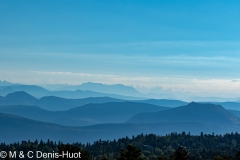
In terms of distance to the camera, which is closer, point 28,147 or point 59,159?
point 59,159

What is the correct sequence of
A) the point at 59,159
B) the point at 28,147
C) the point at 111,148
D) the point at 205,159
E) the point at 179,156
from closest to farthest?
the point at 59,159 < the point at 179,156 < the point at 205,159 < the point at 28,147 < the point at 111,148

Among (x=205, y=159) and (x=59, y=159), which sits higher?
(x=59, y=159)

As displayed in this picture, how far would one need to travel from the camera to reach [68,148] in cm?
4812

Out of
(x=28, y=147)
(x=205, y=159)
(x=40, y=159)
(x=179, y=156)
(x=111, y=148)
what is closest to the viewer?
(x=179, y=156)

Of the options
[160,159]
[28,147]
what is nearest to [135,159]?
[160,159]

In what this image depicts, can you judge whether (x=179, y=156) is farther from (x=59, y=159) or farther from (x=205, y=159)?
(x=205, y=159)

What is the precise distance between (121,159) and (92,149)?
154m

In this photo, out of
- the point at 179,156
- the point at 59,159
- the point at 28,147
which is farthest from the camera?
the point at 28,147

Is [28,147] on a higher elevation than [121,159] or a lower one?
lower

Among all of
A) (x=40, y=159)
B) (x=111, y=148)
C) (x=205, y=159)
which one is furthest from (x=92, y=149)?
(x=205, y=159)

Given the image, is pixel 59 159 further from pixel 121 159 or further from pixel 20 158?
pixel 20 158

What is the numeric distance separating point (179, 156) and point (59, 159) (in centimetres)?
1702

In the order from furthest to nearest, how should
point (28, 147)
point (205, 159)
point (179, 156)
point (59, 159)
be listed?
point (28, 147) → point (205, 159) → point (179, 156) → point (59, 159)

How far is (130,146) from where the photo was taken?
1919 inches
